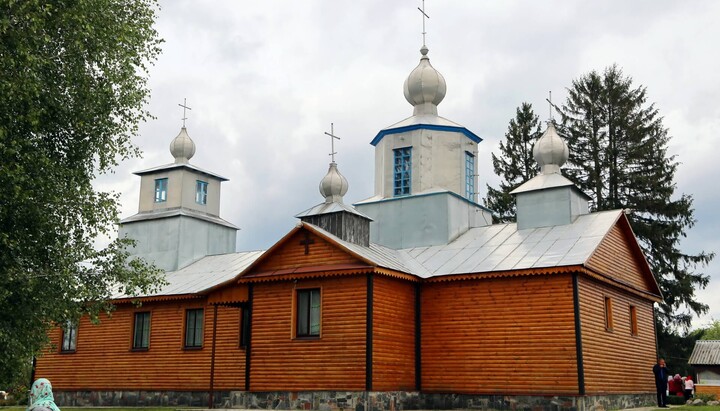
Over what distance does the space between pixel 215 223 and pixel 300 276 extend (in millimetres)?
11484

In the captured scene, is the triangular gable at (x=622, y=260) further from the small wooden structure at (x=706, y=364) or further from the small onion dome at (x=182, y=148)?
the small onion dome at (x=182, y=148)

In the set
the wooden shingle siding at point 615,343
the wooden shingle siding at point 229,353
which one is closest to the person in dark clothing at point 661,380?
the wooden shingle siding at point 615,343

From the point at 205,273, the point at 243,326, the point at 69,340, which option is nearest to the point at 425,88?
the point at 205,273

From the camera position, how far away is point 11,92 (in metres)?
12.7

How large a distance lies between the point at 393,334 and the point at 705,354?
21.0 metres

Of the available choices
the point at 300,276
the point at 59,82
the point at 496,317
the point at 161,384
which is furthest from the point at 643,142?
the point at 59,82

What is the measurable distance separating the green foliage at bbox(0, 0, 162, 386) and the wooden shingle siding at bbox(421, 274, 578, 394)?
7.75 metres

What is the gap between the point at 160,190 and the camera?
30.2 m

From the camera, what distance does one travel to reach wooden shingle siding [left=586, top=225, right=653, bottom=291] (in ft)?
65.5

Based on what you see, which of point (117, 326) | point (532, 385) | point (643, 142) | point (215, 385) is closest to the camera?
point (532, 385)

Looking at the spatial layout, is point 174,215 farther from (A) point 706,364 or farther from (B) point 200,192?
(A) point 706,364

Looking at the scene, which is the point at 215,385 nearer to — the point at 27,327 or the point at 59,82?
the point at 27,327

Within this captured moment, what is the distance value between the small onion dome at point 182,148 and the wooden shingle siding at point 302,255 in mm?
11349

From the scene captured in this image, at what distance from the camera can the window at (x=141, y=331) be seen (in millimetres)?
24875
